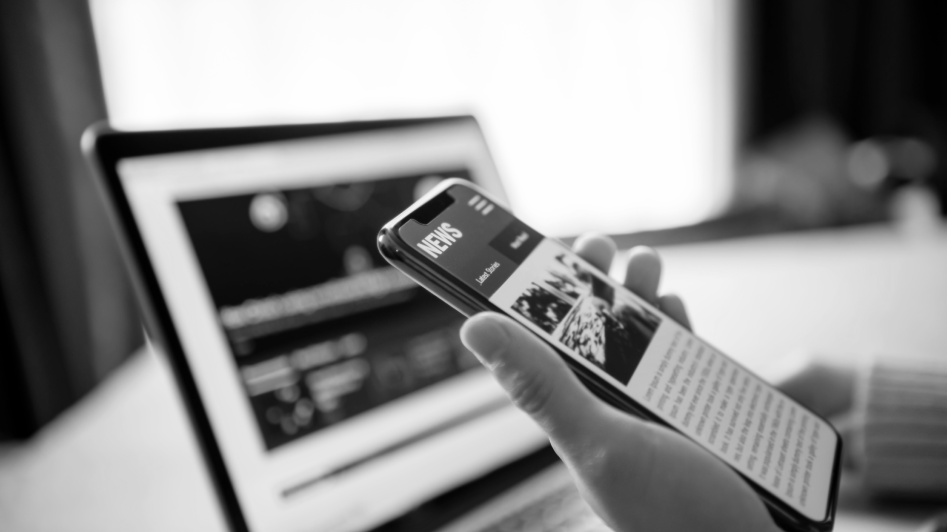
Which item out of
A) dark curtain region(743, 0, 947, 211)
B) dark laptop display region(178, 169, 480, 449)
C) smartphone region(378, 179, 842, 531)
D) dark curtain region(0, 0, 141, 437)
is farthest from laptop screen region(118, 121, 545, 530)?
dark curtain region(743, 0, 947, 211)

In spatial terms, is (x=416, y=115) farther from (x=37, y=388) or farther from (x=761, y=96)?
(x=761, y=96)

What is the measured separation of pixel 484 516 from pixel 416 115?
379mm

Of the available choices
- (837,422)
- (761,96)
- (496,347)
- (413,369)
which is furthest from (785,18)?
(496,347)

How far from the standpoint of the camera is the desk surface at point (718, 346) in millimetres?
476

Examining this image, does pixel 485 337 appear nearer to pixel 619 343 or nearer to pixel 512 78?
pixel 619 343

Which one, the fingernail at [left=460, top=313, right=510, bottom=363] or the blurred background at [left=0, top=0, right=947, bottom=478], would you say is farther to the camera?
the blurred background at [left=0, top=0, right=947, bottom=478]

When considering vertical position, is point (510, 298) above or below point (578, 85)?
above

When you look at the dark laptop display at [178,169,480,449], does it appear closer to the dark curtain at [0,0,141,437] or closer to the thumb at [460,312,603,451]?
the thumb at [460,312,603,451]

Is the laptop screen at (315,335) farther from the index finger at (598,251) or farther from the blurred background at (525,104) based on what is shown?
the index finger at (598,251)

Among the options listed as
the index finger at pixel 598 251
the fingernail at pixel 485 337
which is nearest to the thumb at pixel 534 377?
the fingernail at pixel 485 337

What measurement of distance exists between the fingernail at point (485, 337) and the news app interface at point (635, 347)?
0.19 ft

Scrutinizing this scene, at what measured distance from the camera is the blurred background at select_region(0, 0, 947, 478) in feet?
2.74

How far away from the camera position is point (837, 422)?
22.8 inches

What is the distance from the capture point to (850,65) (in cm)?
256
